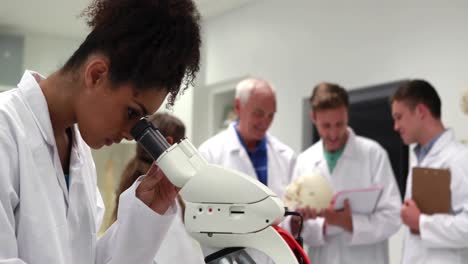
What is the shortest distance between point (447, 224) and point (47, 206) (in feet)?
5.76

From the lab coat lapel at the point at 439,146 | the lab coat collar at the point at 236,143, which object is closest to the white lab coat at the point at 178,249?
the lab coat collar at the point at 236,143

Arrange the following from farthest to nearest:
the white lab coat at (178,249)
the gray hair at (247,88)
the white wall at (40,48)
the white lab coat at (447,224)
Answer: the white wall at (40,48)
the gray hair at (247,88)
the white lab coat at (447,224)
the white lab coat at (178,249)

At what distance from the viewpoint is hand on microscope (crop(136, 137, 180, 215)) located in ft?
3.67

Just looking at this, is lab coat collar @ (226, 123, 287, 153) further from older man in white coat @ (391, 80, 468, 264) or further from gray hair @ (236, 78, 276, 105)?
older man in white coat @ (391, 80, 468, 264)

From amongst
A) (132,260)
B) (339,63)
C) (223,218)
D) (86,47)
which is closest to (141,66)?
(86,47)

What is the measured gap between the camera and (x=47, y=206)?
3.25 feet

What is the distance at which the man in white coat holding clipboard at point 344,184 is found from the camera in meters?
2.55

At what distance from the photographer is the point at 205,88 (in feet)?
17.0

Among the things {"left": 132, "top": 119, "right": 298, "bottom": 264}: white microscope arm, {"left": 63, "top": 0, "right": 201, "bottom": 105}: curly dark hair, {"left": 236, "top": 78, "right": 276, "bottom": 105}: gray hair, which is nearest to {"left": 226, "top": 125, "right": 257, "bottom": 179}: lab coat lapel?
{"left": 236, "top": 78, "right": 276, "bottom": 105}: gray hair

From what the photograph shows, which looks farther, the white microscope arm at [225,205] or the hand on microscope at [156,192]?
the hand on microscope at [156,192]

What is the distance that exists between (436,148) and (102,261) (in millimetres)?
1742

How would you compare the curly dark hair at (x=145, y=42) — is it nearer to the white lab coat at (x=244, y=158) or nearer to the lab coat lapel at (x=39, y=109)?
the lab coat lapel at (x=39, y=109)

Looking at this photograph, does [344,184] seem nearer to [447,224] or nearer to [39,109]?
[447,224]

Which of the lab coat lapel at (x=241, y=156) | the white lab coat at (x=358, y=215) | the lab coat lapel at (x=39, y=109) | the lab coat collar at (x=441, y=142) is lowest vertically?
the white lab coat at (x=358, y=215)
